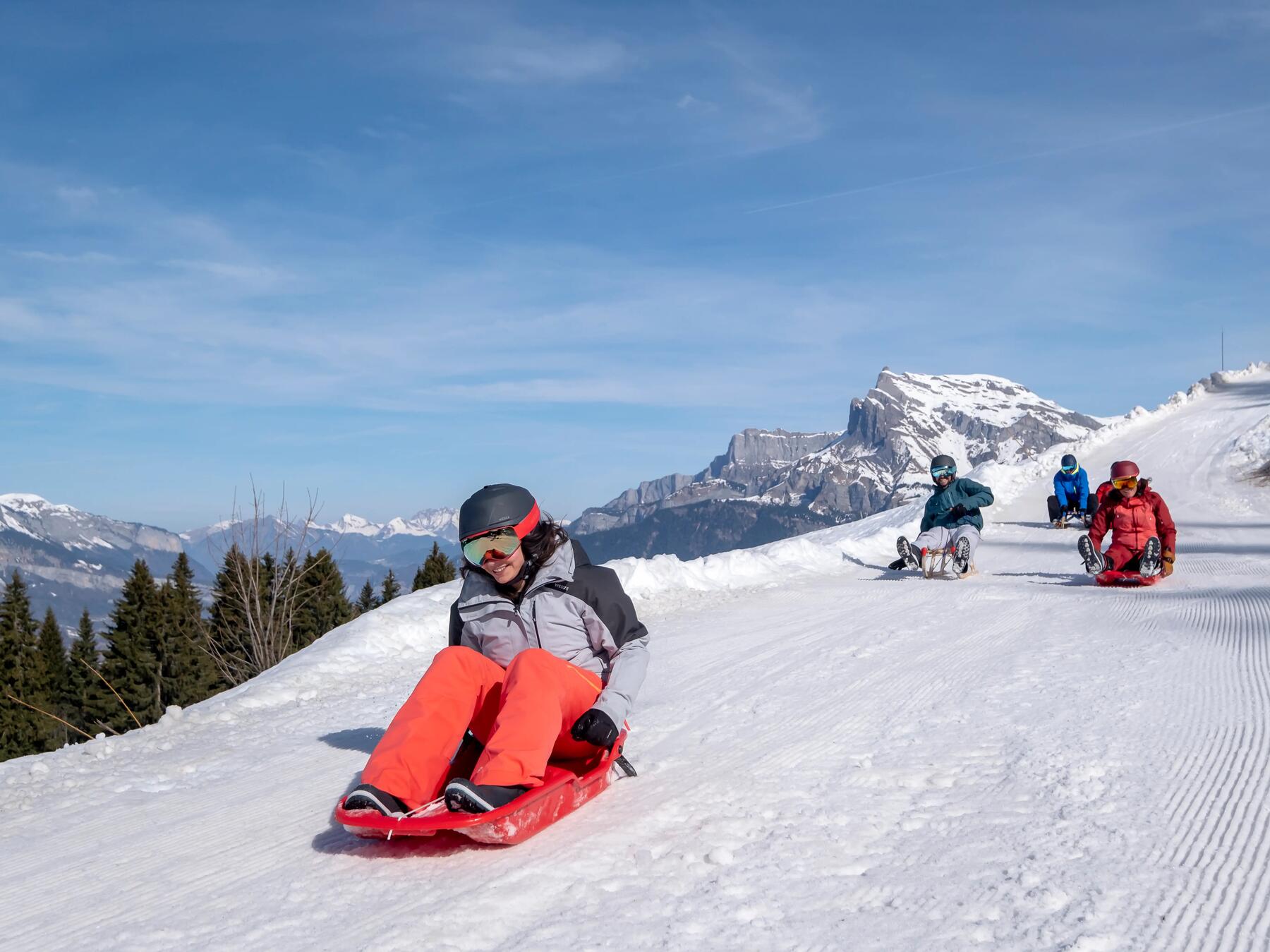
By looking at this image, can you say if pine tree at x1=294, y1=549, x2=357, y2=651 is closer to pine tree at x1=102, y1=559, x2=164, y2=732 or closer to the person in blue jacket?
pine tree at x1=102, y1=559, x2=164, y2=732

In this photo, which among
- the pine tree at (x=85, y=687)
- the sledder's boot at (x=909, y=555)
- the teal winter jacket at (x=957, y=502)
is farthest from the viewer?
the pine tree at (x=85, y=687)

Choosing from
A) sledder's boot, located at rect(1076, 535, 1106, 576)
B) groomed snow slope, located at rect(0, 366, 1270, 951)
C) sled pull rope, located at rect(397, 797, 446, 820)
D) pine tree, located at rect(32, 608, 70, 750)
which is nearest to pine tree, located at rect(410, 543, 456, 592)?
pine tree, located at rect(32, 608, 70, 750)

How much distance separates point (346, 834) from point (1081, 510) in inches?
623

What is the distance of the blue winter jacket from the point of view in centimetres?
1670

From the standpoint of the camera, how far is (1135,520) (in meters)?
10.3

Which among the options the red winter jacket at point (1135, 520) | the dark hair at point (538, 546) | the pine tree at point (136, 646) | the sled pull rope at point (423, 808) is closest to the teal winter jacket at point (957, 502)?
the red winter jacket at point (1135, 520)

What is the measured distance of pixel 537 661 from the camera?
3.58m

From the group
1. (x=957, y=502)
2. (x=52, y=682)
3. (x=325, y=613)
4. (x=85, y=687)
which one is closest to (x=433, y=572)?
(x=325, y=613)

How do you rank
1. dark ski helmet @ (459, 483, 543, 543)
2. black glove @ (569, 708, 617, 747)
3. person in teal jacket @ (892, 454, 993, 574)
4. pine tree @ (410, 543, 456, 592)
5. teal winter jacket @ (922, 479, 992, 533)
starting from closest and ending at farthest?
black glove @ (569, 708, 617, 747) < dark ski helmet @ (459, 483, 543, 543) < person in teal jacket @ (892, 454, 993, 574) < teal winter jacket @ (922, 479, 992, 533) < pine tree @ (410, 543, 456, 592)

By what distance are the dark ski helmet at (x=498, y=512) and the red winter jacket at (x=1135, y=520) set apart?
8.13 m

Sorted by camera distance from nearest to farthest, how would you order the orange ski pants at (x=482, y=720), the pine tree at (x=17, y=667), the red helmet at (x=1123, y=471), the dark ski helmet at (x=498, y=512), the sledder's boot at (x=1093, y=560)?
the orange ski pants at (x=482, y=720) → the dark ski helmet at (x=498, y=512) → the sledder's boot at (x=1093, y=560) → the red helmet at (x=1123, y=471) → the pine tree at (x=17, y=667)

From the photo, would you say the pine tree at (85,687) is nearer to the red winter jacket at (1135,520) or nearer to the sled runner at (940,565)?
the sled runner at (940,565)

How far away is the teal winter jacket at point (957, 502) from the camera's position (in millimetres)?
11703

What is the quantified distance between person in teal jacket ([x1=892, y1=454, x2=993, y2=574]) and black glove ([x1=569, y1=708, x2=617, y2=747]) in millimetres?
8197
